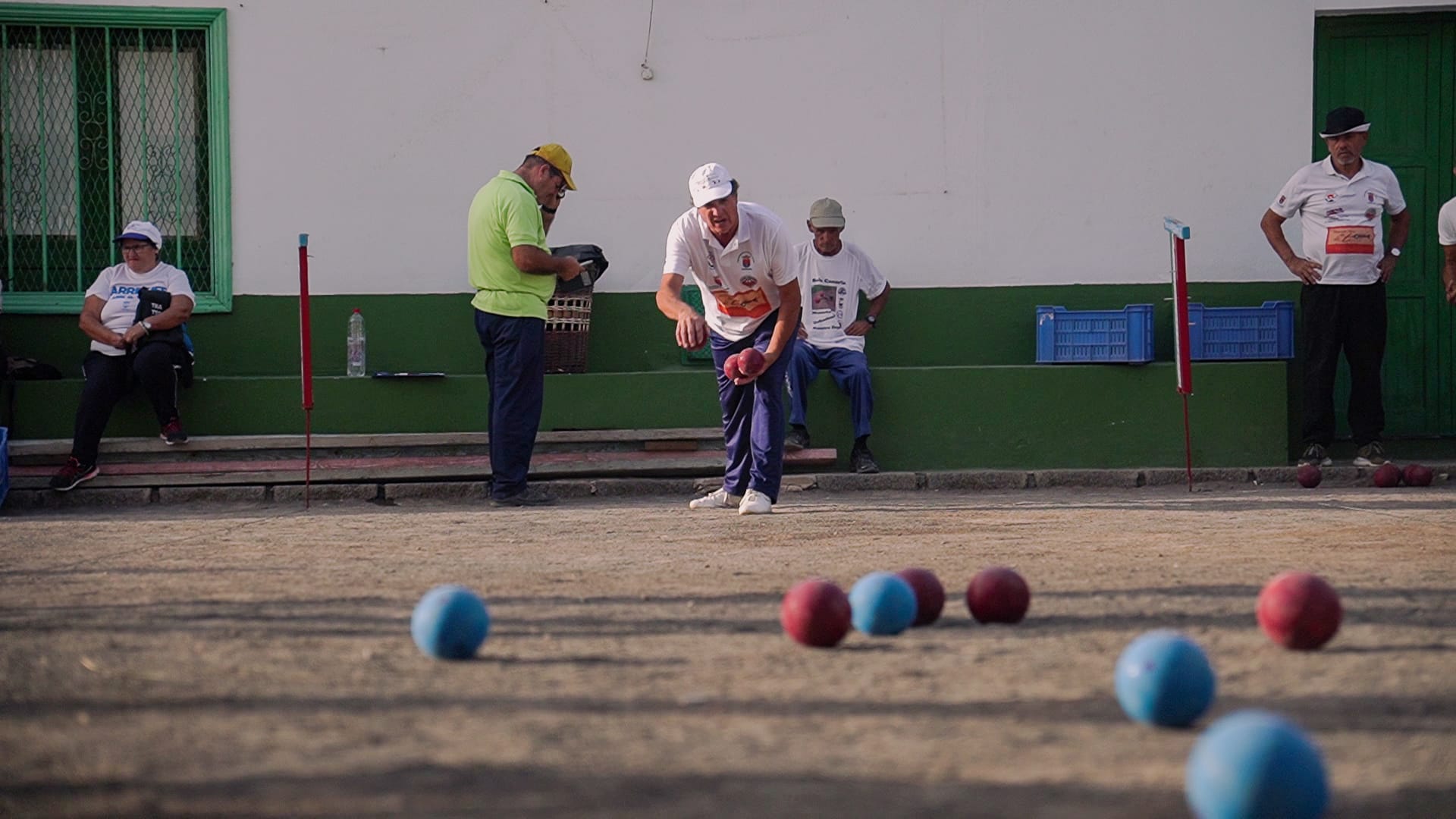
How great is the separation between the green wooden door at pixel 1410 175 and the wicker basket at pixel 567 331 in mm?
5238

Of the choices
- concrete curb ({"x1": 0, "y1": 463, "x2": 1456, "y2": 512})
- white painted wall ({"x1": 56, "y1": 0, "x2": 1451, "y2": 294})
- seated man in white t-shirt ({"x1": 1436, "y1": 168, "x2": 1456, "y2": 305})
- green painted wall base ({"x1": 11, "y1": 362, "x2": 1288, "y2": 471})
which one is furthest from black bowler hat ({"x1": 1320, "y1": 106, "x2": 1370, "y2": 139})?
concrete curb ({"x1": 0, "y1": 463, "x2": 1456, "y2": 512})

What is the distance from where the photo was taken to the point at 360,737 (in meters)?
3.02

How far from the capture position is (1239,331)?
10.2 meters

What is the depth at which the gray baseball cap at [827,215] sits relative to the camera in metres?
9.89

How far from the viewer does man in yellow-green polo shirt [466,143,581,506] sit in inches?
325

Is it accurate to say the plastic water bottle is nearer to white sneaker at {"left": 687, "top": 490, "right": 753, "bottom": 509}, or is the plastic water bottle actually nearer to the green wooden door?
white sneaker at {"left": 687, "top": 490, "right": 753, "bottom": 509}

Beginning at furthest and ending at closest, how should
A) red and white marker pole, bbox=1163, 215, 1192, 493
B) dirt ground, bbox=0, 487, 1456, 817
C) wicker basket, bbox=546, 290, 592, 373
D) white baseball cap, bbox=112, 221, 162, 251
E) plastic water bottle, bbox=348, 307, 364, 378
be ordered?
1. plastic water bottle, bbox=348, 307, 364, 378
2. wicker basket, bbox=546, 290, 592, 373
3. white baseball cap, bbox=112, 221, 162, 251
4. red and white marker pole, bbox=1163, 215, 1192, 493
5. dirt ground, bbox=0, 487, 1456, 817

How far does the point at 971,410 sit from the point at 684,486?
79.0 inches

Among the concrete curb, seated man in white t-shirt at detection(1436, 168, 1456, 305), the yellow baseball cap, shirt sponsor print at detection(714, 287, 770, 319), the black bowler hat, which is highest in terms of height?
the black bowler hat

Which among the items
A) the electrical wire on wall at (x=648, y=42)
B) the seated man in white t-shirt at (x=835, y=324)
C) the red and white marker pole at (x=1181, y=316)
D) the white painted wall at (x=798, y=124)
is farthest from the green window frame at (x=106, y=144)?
the red and white marker pole at (x=1181, y=316)

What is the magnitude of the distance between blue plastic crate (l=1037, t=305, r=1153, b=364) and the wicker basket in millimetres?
3050

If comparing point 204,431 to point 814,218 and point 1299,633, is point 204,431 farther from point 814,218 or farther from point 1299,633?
point 1299,633

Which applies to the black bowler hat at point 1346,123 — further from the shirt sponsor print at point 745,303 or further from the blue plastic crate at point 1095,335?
the shirt sponsor print at point 745,303

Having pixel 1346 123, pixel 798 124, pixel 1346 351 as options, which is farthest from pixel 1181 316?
pixel 798 124
